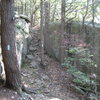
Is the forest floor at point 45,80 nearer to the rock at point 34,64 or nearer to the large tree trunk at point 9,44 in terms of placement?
the rock at point 34,64

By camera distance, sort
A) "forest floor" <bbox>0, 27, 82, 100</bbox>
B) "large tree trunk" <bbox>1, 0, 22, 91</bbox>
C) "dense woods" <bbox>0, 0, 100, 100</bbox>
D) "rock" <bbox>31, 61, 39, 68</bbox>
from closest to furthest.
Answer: "large tree trunk" <bbox>1, 0, 22, 91</bbox>, "dense woods" <bbox>0, 0, 100, 100</bbox>, "forest floor" <bbox>0, 27, 82, 100</bbox>, "rock" <bbox>31, 61, 39, 68</bbox>

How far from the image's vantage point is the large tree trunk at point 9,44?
14.4 ft

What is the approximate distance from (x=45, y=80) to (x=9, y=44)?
340cm

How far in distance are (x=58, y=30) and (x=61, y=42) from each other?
84 centimetres

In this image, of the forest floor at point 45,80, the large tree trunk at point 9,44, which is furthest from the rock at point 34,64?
the large tree trunk at point 9,44

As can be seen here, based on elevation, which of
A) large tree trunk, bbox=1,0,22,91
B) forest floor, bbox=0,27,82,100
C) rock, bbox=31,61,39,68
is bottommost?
forest floor, bbox=0,27,82,100

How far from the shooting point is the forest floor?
549 cm

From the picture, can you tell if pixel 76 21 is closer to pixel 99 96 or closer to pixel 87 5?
pixel 87 5

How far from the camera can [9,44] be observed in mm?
4473

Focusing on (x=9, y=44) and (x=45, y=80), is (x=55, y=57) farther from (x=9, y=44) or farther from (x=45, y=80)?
(x=9, y=44)

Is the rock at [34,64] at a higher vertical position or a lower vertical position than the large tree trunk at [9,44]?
lower

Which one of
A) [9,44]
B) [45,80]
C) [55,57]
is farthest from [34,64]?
[9,44]

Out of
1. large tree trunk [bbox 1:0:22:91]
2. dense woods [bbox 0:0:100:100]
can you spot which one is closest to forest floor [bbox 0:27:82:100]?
dense woods [bbox 0:0:100:100]

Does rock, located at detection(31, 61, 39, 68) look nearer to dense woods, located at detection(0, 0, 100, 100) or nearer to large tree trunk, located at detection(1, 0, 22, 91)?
dense woods, located at detection(0, 0, 100, 100)
